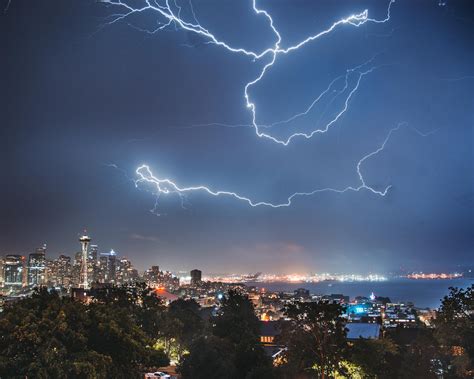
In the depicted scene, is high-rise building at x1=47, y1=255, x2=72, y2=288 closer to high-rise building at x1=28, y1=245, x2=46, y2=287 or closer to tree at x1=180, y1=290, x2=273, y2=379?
high-rise building at x1=28, y1=245, x2=46, y2=287

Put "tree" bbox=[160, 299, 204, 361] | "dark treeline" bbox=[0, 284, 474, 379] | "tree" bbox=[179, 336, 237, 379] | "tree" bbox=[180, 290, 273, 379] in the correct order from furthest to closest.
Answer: "tree" bbox=[160, 299, 204, 361], "tree" bbox=[180, 290, 273, 379], "tree" bbox=[179, 336, 237, 379], "dark treeline" bbox=[0, 284, 474, 379]

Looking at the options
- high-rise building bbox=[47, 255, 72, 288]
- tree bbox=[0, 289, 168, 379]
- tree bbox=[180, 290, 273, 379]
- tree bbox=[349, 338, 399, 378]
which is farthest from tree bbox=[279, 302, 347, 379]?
high-rise building bbox=[47, 255, 72, 288]

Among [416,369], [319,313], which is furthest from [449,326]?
[319,313]

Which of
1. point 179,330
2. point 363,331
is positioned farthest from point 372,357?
point 179,330

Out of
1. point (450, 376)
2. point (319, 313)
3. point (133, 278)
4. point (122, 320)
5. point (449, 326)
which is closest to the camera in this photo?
point (122, 320)

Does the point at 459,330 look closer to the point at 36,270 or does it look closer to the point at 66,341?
the point at 66,341

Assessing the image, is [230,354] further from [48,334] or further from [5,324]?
[5,324]
